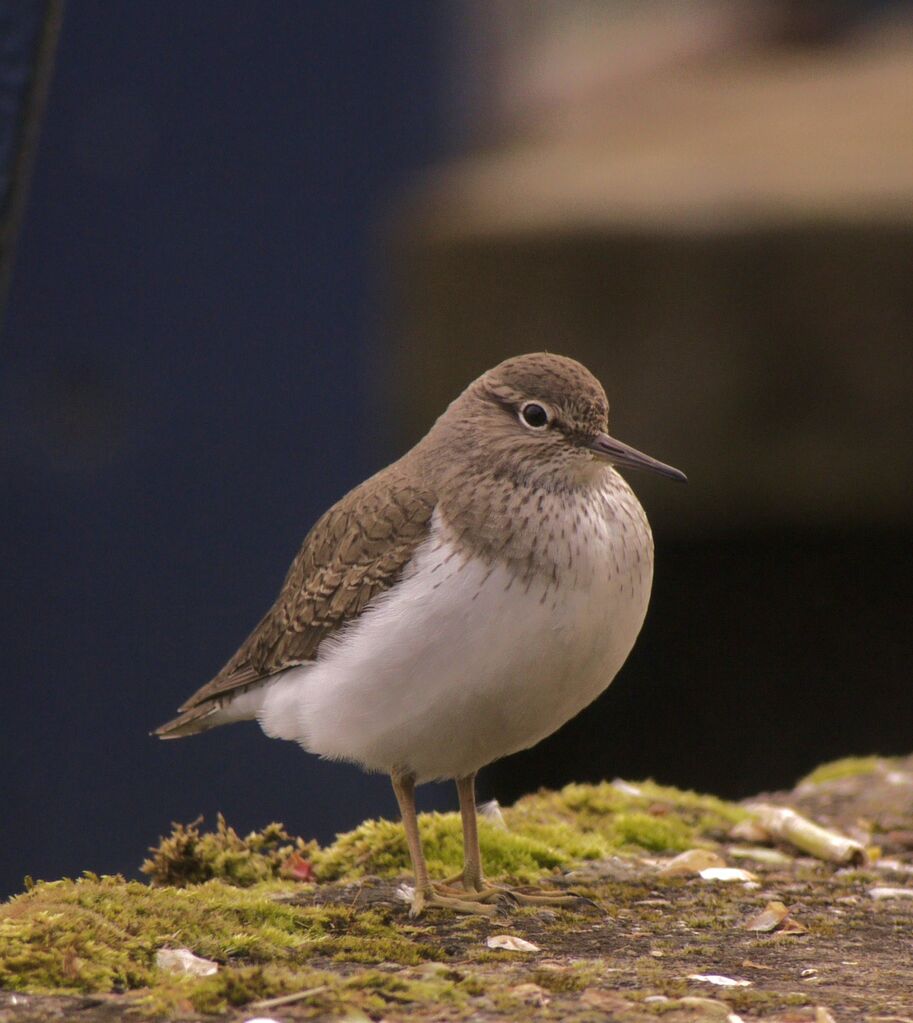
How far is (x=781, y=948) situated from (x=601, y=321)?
982 cm

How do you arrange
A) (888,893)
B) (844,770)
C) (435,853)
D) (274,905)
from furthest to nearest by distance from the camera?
1. (844,770)
2. (435,853)
3. (888,893)
4. (274,905)

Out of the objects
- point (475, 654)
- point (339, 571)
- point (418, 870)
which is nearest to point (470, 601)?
point (475, 654)

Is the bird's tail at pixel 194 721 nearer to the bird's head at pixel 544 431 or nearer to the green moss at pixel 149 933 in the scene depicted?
the green moss at pixel 149 933

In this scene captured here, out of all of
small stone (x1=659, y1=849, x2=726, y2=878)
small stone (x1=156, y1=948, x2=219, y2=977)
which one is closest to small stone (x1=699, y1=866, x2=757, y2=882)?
small stone (x1=659, y1=849, x2=726, y2=878)

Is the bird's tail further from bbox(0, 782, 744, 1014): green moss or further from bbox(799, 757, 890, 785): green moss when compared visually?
bbox(799, 757, 890, 785): green moss

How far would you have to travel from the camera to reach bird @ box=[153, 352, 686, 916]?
5.59 meters

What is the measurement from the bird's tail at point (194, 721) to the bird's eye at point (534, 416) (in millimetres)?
1766

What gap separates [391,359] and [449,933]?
7594 mm

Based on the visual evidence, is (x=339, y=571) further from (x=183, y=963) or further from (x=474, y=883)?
(x=183, y=963)

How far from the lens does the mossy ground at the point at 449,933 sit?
456 cm

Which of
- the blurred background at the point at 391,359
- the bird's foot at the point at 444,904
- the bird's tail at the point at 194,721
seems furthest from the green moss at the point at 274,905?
the blurred background at the point at 391,359

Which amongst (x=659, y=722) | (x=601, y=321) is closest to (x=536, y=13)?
(x=601, y=321)

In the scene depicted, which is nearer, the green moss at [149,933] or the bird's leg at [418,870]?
the green moss at [149,933]

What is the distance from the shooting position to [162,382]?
11.5m
